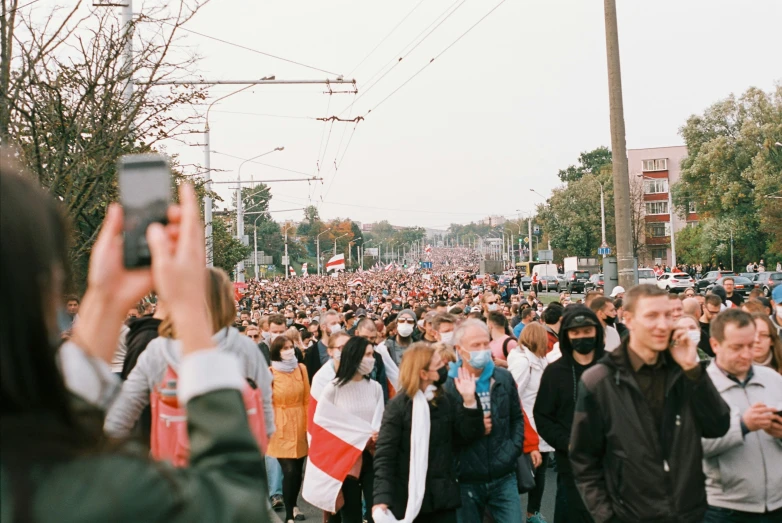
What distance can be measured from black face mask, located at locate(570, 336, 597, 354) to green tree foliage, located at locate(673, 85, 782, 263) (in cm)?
5520

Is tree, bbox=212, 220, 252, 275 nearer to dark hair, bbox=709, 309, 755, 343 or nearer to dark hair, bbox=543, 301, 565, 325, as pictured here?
dark hair, bbox=543, 301, 565, 325

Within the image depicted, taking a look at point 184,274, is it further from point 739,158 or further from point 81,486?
point 739,158

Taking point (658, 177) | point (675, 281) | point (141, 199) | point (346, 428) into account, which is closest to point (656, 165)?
point (658, 177)

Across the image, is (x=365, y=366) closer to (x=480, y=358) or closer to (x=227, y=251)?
(x=480, y=358)

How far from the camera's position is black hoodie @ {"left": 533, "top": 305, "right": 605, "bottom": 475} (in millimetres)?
6707

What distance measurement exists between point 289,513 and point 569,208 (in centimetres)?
8920

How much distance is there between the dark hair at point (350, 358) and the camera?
7.45m

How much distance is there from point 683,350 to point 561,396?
221 centimetres

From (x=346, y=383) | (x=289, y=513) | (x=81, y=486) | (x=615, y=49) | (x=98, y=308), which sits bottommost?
(x=289, y=513)

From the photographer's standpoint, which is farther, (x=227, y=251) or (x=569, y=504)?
(x=227, y=251)

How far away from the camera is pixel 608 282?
1515 cm

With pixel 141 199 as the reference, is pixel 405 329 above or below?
below

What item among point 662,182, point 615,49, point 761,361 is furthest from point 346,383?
point 662,182

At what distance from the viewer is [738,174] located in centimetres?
6500
